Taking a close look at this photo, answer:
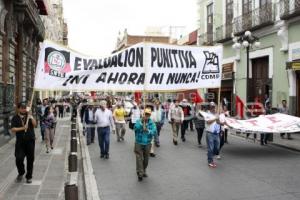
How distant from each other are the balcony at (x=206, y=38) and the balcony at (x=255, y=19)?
5153 mm

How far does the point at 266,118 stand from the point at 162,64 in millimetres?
6459

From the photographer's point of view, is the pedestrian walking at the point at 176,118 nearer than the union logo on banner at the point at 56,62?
No

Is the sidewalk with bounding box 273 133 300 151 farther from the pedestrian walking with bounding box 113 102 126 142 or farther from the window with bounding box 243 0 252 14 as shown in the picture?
the window with bounding box 243 0 252 14

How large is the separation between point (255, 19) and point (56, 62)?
19.7 meters

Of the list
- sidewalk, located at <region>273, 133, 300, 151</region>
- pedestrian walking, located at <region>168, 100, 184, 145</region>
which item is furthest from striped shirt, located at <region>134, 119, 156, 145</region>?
pedestrian walking, located at <region>168, 100, 184, 145</region>

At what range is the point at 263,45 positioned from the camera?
87.8 feet

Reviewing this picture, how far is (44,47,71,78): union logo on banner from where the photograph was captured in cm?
914

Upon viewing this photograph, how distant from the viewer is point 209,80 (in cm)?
1164

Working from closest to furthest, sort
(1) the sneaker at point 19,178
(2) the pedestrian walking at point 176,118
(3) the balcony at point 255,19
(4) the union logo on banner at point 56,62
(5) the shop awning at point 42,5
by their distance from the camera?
(4) the union logo on banner at point 56,62 → (1) the sneaker at point 19,178 → (2) the pedestrian walking at point 176,118 → (3) the balcony at point 255,19 → (5) the shop awning at point 42,5

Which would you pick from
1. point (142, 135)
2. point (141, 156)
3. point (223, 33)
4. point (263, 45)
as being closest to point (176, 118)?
point (142, 135)

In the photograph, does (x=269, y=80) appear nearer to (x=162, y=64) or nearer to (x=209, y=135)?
(x=209, y=135)

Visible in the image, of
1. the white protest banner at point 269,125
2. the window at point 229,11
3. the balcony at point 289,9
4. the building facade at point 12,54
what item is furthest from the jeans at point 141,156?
the window at point 229,11

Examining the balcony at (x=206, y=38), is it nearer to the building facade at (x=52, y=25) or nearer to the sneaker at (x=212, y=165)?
the building facade at (x=52, y=25)

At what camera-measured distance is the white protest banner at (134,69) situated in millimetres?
9211
